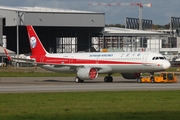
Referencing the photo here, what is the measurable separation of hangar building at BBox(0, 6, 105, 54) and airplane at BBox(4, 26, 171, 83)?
119ft

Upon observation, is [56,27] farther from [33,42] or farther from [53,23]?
[33,42]

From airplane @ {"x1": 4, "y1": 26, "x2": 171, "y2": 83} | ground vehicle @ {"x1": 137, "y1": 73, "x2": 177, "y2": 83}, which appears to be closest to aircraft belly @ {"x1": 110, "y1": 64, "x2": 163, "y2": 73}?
airplane @ {"x1": 4, "y1": 26, "x2": 171, "y2": 83}

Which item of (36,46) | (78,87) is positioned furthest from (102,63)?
(78,87)

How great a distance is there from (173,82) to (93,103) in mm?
25857

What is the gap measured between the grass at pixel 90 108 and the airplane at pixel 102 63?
2062cm

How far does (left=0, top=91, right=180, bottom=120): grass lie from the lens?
801 inches

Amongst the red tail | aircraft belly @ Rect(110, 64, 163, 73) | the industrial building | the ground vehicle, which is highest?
the industrial building

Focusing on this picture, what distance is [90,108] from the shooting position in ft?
78.2

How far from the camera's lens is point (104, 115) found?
20812 mm

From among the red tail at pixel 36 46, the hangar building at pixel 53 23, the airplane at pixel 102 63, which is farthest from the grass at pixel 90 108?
the hangar building at pixel 53 23

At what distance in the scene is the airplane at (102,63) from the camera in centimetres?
5044

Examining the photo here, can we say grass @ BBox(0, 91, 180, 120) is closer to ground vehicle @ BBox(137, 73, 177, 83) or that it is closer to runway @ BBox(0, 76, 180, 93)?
runway @ BBox(0, 76, 180, 93)

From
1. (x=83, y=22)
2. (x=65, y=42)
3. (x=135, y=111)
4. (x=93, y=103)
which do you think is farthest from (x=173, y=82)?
(x=65, y=42)

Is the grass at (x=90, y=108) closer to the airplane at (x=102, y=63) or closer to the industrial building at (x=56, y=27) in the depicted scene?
the airplane at (x=102, y=63)
